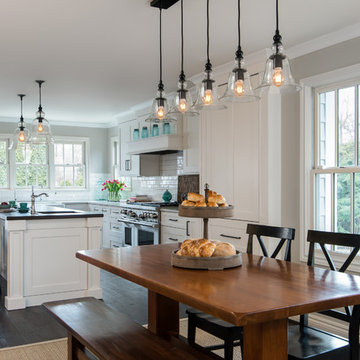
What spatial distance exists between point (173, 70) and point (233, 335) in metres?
3.39

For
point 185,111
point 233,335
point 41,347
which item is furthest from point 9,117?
point 233,335

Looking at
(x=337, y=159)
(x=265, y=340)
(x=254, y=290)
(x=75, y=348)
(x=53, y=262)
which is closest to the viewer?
(x=265, y=340)

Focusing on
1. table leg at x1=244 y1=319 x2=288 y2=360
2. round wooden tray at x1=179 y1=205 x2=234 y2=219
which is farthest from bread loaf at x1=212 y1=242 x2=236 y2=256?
table leg at x1=244 y1=319 x2=288 y2=360

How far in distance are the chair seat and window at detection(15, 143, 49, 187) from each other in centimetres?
726

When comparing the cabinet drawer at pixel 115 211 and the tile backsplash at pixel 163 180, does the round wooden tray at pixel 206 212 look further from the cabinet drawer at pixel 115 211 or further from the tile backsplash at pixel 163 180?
the cabinet drawer at pixel 115 211

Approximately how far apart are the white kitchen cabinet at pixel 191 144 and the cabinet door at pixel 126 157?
58.8 inches

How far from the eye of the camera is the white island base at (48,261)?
441 centimetres

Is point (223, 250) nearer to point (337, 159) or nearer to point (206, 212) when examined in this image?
point (206, 212)

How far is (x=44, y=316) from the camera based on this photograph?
4152 mm

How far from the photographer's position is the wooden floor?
360cm

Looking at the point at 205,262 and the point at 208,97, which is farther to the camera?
the point at 208,97

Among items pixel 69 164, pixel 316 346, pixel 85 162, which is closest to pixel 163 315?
pixel 316 346

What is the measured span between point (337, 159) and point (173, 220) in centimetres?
250

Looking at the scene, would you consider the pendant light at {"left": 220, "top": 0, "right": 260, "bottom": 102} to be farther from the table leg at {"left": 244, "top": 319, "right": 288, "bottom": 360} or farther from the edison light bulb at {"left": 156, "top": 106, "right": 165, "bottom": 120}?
the table leg at {"left": 244, "top": 319, "right": 288, "bottom": 360}
